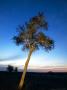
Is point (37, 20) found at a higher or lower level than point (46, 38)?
higher

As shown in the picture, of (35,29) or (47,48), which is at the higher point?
(35,29)

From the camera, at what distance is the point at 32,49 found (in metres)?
34.9

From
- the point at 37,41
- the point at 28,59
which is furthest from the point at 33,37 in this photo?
the point at 28,59

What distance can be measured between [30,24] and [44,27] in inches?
84.5

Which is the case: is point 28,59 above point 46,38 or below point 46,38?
below

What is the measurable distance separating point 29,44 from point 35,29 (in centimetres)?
247

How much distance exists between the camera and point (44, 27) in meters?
34.4

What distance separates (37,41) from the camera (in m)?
34.6

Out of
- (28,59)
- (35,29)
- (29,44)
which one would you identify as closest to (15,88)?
(28,59)

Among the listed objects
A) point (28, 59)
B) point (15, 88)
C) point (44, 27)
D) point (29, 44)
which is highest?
point (44, 27)

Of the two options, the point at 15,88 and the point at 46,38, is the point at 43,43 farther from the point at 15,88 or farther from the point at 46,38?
the point at 15,88

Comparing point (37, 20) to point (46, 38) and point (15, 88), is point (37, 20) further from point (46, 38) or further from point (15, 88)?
point (15, 88)

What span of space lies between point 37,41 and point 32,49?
4.74 feet

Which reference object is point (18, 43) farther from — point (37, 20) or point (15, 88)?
point (15, 88)
